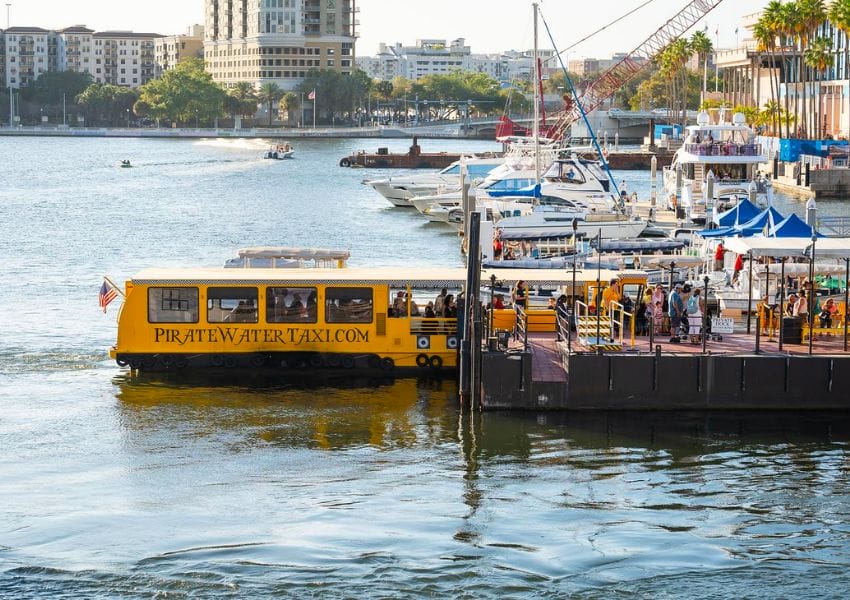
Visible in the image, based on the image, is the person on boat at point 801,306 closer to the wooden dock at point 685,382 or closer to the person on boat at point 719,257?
the wooden dock at point 685,382

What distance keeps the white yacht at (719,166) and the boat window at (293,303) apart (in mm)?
39762

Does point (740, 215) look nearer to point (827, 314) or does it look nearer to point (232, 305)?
point (827, 314)

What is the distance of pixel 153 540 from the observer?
26.5 m

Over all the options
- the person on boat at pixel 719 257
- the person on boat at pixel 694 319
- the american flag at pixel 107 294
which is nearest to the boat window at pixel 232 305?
the american flag at pixel 107 294

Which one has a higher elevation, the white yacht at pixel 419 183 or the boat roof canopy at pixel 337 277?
the white yacht at pixel 419 183

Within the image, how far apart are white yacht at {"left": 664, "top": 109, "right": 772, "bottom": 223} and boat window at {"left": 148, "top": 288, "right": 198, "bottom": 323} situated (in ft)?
135

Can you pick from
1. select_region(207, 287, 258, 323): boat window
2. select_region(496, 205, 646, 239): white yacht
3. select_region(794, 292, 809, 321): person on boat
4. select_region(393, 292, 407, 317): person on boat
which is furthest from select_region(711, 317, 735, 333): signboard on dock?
select_region(496, 205, 646, 239): white yacht

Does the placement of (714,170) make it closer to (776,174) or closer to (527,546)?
(776,174)

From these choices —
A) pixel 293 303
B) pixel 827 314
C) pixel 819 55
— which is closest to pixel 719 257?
pixel 827 314

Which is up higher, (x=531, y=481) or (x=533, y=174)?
(x=533, y=174)

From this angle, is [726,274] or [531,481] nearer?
[531,481]

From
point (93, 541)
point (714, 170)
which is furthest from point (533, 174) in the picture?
point (93, 541)

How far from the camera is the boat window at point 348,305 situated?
126 ft

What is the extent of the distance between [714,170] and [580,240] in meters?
19.6
